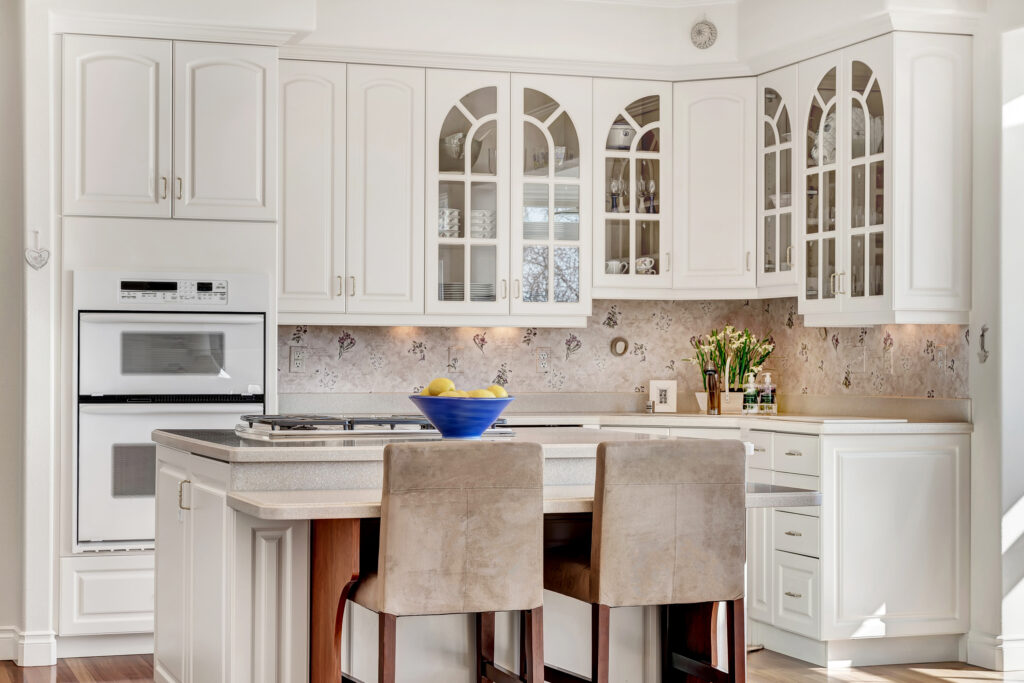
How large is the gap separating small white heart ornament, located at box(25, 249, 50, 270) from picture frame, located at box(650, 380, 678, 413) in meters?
2.70

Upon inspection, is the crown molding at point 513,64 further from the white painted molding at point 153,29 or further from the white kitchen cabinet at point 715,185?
the white painted molding at point 153,29

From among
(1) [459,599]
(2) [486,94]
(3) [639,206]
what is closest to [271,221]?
(2) [486,94]

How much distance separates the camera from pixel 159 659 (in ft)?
11.6

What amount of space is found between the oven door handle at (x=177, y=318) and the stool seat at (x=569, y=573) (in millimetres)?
2009

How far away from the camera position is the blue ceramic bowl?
3023 millimetres

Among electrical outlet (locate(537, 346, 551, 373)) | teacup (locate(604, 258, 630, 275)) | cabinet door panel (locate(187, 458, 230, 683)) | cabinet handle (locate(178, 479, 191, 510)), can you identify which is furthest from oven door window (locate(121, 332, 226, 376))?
teacup (locate(604, 258, 630, 275))

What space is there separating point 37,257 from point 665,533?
110 inches

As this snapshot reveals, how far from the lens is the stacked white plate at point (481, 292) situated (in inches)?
204

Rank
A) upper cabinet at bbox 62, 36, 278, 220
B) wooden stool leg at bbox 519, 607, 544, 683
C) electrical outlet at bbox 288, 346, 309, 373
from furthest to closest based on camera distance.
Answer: electrical outlet at bbox 288, 346, 309, 373 < upper cabinet at bbox 62, 36, 278, 220 < wooden stool leg at bbox 519, 607, 544, 683

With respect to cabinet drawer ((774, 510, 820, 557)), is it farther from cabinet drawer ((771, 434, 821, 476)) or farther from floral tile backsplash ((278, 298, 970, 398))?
floral tile backsplash ((278, 298, 970, 398))

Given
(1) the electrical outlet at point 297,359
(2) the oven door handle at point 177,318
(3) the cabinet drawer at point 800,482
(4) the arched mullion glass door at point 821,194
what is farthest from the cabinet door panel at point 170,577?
(4) the arched mullion glass door at point 821,194

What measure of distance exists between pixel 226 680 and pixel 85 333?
2012 millimetres

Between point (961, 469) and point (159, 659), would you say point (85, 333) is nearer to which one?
point (159, 659)

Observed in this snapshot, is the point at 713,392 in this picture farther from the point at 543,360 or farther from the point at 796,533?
the point at 796,533
